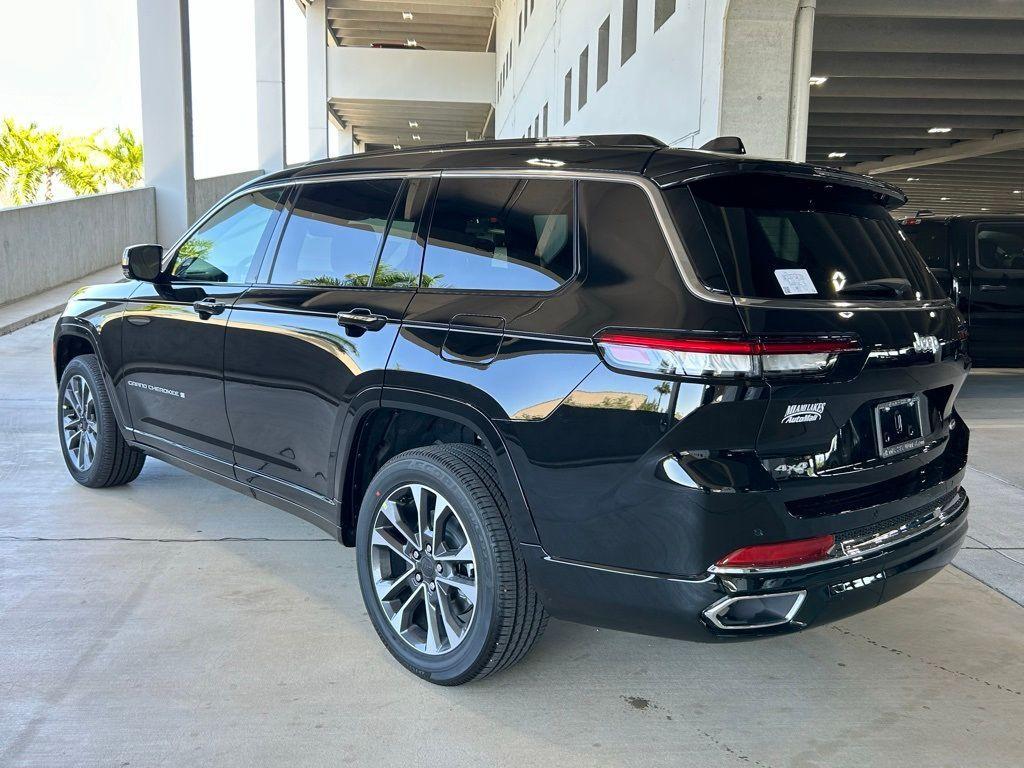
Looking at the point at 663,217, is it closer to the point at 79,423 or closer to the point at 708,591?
the point at 708,591

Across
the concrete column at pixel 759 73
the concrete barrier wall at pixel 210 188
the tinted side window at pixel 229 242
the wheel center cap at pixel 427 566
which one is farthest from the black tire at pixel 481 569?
the concrete barrier wall at pixel 210 188

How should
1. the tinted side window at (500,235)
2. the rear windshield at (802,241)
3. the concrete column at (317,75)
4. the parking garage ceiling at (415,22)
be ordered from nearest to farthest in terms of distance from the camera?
the rear windshield at (802,241), the tinted side window at (500,235), the parking garage ceiling at (415,22), the concrete column at (317,75)

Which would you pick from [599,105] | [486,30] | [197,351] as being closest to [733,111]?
[197,351]

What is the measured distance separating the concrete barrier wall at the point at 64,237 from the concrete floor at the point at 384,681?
9.35 m

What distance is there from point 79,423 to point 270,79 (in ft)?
89.4

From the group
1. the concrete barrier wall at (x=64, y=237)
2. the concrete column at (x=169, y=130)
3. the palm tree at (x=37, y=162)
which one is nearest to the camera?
the concrete barrier wall at (x=64, y=237)

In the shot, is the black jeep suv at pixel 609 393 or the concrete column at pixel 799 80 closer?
the black jeep suv at pixel 609 393

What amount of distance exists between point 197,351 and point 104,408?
3.71ft

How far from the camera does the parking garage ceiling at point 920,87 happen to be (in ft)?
36.9

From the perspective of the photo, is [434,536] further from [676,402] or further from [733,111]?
[733,111]

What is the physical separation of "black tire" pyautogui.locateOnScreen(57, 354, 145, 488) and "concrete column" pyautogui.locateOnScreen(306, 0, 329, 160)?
3043 cm

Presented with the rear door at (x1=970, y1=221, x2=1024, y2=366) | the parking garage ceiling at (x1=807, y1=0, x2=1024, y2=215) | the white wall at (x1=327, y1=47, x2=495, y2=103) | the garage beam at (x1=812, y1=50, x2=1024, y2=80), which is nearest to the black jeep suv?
the rear door at (x1=970, y1=221, x2=1024, y2=366)

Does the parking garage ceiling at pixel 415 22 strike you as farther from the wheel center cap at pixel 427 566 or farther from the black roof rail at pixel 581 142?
the wheel center cap at pixel 427 566

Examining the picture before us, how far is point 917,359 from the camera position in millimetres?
2621
